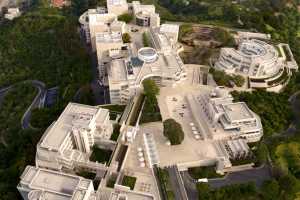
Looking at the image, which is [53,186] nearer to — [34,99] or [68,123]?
[68,123]

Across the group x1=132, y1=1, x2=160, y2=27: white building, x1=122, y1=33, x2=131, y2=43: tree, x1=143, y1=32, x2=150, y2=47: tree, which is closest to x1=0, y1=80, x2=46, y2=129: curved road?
x1=122, y1=33, x2=131, y2=43: tree

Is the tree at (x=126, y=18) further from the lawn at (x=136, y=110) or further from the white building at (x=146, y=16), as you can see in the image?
the lawn at (x=136, y=110)

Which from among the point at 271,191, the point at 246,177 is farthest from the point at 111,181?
the point at 271,191

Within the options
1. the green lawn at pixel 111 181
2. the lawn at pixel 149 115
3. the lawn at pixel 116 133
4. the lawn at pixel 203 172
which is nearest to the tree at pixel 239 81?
the lawn at pixel 149 115

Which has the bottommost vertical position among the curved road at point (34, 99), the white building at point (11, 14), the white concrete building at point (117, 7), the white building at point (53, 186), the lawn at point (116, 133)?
the curved road at point (34, 99)

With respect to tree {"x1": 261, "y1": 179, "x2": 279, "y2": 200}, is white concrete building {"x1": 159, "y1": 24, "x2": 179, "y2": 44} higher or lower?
higher

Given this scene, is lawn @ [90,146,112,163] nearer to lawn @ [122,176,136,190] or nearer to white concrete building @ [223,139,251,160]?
lawn @ [122,176,136,190]
